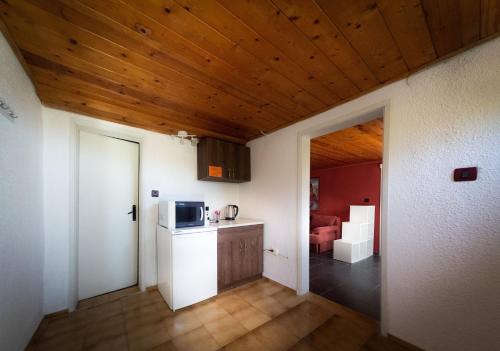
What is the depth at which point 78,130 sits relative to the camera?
7.67ft

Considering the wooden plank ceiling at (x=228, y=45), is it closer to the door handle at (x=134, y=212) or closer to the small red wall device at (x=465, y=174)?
the small red wall device at (x=465, y=174)

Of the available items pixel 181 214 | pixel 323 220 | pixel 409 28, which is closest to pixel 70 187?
pixel 181 214

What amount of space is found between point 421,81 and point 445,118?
1.22ft

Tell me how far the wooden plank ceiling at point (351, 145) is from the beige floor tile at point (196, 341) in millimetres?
2999

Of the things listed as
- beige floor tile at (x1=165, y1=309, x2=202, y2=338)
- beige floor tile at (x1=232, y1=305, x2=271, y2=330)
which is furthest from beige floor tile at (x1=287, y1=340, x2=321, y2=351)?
beige floor tile at (x1=165, y1=309, x2=202, y2=338)

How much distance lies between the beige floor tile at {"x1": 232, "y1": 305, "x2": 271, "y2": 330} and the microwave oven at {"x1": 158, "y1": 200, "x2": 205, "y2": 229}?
1.09 meters

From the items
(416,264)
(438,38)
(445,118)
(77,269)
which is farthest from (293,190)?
(77,269)

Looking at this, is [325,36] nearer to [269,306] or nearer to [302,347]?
[302,347]

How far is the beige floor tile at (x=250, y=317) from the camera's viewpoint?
1.92 metres

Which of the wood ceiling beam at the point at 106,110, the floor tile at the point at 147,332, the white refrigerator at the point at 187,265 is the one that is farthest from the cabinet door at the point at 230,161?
the floor tile at the point at 147,332

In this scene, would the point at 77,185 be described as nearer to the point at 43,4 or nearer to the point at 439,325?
the point at 43,4

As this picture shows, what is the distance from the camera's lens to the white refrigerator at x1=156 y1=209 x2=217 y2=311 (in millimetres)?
2145

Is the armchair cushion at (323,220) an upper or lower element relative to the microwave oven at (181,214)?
lower

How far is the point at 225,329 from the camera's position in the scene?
1852 millimetres
